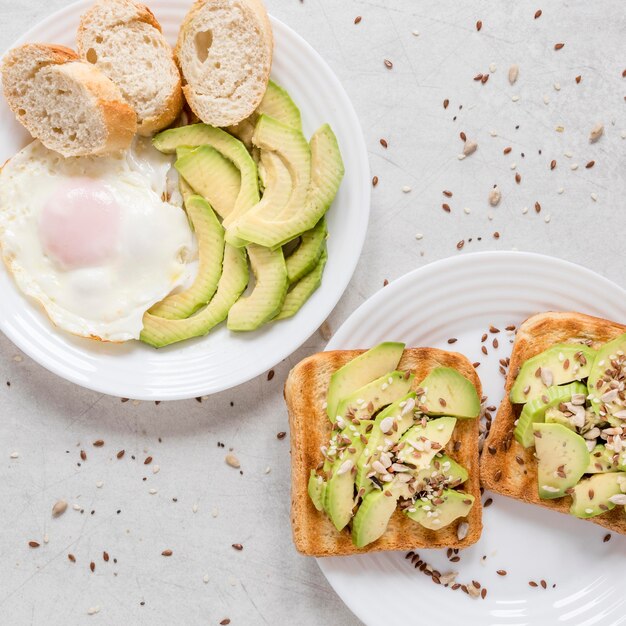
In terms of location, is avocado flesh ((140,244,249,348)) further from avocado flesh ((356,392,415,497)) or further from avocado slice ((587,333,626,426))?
avocado slice ((587,333,626,426))

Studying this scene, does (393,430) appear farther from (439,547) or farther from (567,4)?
(567,4)

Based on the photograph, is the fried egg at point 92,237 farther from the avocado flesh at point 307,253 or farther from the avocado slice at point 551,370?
the avocado slice at point 551,370

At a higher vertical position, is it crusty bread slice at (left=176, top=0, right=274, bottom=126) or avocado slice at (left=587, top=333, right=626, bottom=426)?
crusty bread slice at (left=176, top=0, right=274, bottom=126)

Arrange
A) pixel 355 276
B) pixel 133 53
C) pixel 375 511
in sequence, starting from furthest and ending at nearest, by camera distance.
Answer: pixel 355 276 → pixel 133 53 → pixel 375 511

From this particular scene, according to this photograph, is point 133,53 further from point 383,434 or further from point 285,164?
point 383,434

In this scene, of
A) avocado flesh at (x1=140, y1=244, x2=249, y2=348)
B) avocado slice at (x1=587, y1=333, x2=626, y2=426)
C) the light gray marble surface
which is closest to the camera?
avocado slice at (x1=587, y1=333, x2=626, y2=426)

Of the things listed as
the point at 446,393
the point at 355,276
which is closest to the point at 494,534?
the point at 446,393

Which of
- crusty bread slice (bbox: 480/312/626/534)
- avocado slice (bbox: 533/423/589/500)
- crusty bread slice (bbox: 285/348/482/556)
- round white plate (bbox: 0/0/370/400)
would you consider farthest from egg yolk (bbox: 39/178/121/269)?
avocado slice (bbox: 533/423/589/500)
